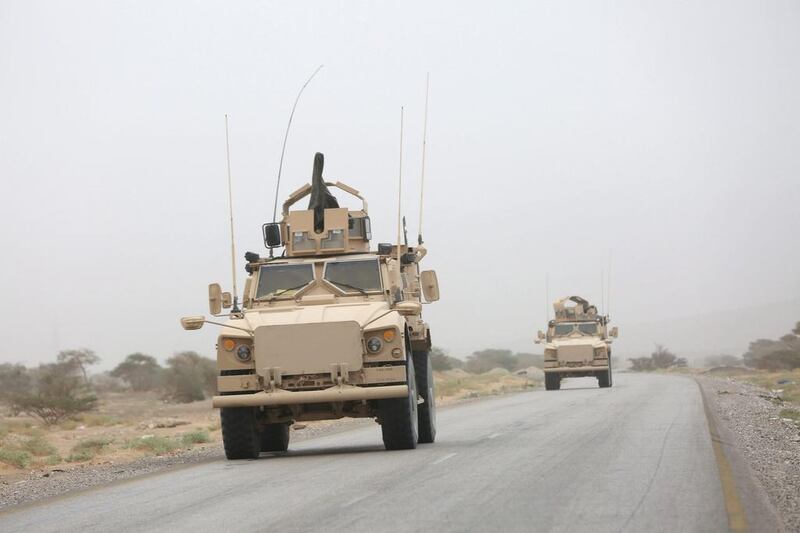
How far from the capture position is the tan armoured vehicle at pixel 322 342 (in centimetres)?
1567

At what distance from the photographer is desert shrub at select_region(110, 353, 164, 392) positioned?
7594 centimetres

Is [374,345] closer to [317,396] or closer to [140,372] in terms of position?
[317,396]

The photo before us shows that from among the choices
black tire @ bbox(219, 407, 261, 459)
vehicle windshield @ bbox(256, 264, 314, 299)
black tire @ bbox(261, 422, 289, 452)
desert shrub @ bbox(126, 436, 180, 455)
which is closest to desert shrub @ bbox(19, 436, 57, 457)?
desert shrub @ bbox(126, 436, 180, 455)

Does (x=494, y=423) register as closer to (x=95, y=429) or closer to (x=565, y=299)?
(x=95, y=429)

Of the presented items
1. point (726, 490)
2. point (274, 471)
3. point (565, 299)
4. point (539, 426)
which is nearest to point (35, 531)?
point (274, 471)

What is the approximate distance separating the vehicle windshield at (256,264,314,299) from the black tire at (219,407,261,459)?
2.03 metres

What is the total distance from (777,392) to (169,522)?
31181 millimetres

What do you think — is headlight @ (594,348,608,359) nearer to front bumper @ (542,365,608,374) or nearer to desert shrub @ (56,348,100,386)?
front bumper @ (542,365,608,374)

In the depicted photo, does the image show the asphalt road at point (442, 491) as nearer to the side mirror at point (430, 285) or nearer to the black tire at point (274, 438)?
the black tire at point (274, 438)

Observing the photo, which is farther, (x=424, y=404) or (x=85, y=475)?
(x=424, y=404)

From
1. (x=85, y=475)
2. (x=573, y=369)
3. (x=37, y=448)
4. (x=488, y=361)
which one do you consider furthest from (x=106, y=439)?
(x=488, y=361)

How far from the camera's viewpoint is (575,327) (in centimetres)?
4262

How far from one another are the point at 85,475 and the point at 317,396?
3.83m

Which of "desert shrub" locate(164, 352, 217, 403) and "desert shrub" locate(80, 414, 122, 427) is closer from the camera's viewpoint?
"desert shrub" locate(80, 414, 122, 427)
